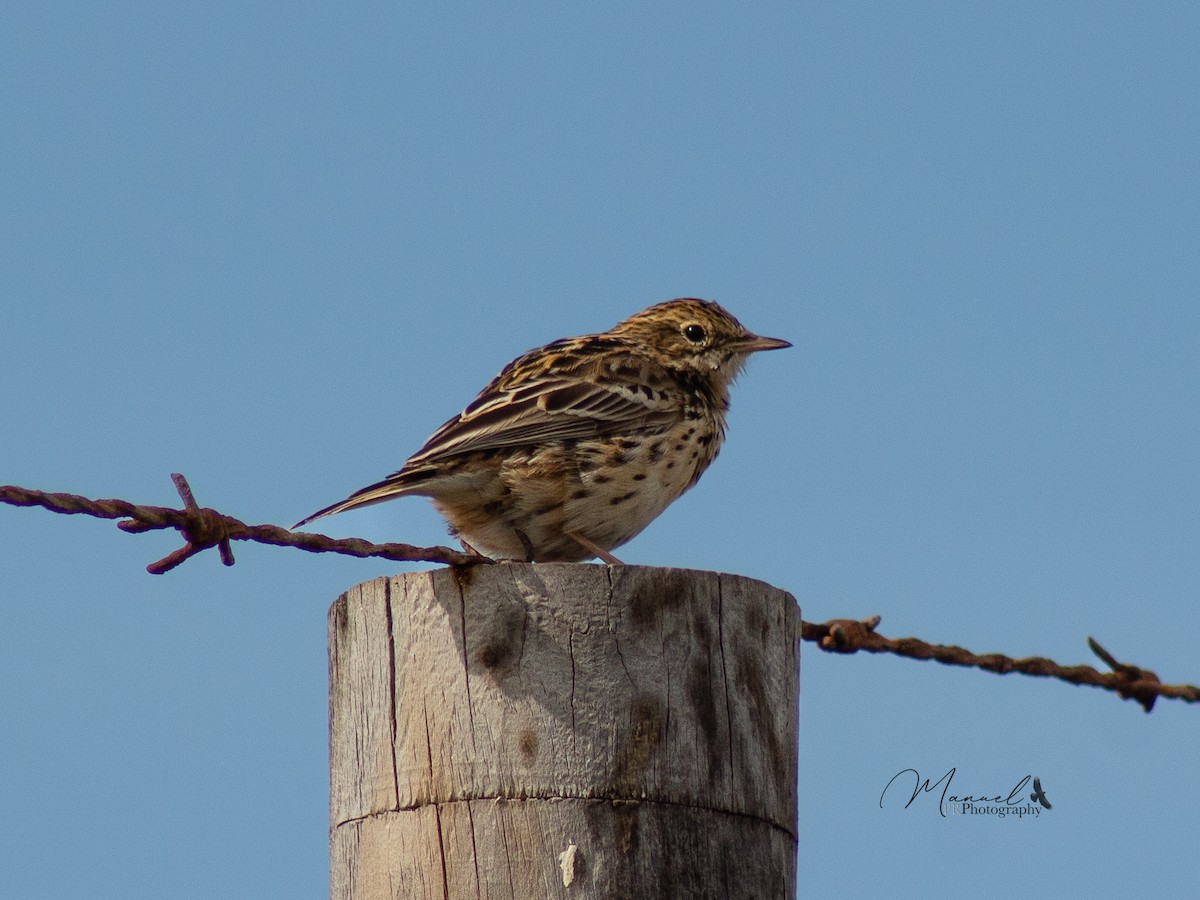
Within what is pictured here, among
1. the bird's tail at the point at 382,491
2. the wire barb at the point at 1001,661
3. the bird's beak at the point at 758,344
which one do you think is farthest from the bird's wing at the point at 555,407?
the wire barb at the point at 1001,661

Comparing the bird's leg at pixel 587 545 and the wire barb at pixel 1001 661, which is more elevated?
the bird's leg at pixel 587 545

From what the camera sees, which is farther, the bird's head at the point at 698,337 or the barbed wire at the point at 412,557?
the bird's head at the point at 698,337

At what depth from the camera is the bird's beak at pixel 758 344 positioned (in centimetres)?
998

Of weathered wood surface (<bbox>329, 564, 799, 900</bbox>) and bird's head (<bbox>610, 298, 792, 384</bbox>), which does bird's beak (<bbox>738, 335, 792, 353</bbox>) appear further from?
weathered wood surface (<bbox>329, 564, 799, 900</bbox>)

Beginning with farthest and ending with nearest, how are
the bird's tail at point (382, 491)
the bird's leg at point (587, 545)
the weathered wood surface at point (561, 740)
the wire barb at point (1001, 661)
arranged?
the bird's leg at point (587, 545)
the bird's tail at point (382, 491)
the wire barb at point (1001, 661)
the weathered wood surface at point (561, 740)

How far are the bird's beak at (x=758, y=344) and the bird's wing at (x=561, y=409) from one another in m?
1.22

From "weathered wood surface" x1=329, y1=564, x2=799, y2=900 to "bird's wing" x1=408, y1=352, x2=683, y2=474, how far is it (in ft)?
10.8

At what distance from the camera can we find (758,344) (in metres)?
10.0

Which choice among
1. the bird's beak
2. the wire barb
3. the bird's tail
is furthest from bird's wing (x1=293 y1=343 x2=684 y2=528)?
the wire barb

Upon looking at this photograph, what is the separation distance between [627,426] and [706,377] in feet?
5.91

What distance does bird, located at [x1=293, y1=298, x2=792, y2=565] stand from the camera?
24.3ft

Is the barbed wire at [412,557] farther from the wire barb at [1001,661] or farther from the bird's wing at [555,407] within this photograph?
the bird's wing at [555,407]

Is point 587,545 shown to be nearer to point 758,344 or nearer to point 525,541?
point 525,541

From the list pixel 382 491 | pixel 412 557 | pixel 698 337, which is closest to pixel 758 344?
pixel 698 337
